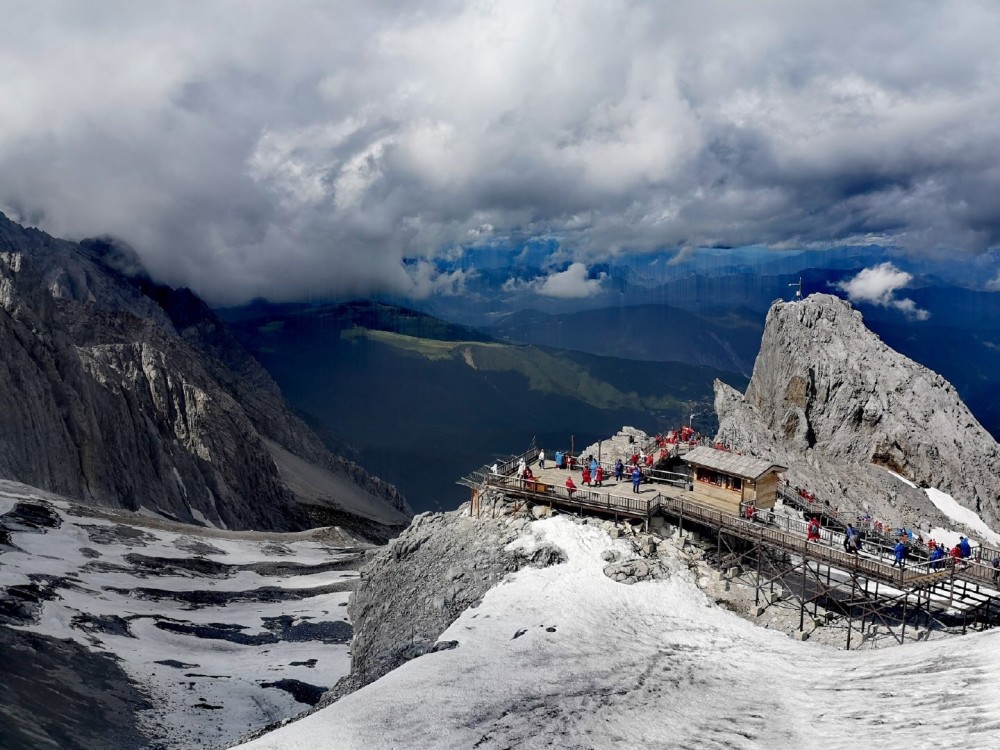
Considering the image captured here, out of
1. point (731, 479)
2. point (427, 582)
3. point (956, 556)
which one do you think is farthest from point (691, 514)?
point (427, 582)

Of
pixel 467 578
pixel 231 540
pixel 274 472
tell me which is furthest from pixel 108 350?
pixel 467 578

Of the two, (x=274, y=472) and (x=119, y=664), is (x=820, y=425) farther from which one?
(x=274, y=472)

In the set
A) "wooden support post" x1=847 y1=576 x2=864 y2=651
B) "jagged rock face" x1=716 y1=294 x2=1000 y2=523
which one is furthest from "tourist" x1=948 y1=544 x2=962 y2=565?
"jagged rock face" x1=716 y1=294 x2=1000 y2=523

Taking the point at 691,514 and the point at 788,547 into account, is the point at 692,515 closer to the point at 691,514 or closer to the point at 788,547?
the point at 691,514

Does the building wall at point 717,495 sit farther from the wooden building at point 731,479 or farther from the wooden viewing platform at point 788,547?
the wooden viewing platform at point 788,547

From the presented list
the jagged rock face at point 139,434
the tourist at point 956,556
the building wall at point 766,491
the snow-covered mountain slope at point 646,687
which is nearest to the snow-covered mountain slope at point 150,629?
the snow-covered mountain slope at point 646,687

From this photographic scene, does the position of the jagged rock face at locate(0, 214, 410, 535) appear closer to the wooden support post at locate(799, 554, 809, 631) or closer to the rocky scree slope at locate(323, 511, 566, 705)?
the rocky scree slope at locate(323, 511, 566, 705)
